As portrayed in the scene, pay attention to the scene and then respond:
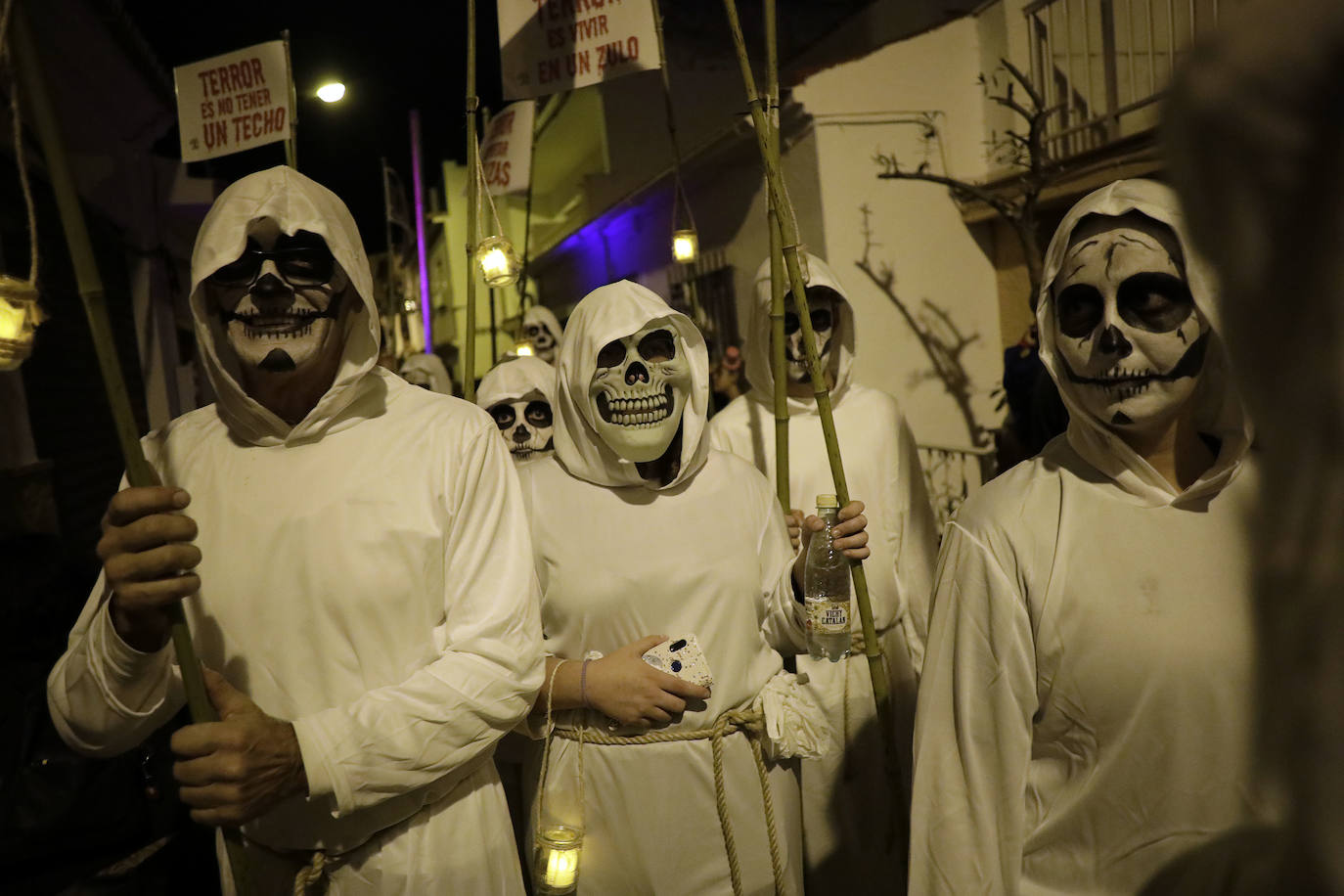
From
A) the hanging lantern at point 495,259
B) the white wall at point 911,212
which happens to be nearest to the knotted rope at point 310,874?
the hanging lantern at point 495,259

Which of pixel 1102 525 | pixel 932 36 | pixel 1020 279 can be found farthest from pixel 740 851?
pixel 932 36

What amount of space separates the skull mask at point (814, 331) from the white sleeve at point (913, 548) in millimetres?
481

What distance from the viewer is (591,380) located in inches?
113

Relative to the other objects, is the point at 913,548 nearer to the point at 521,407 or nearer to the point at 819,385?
the point at 819,385

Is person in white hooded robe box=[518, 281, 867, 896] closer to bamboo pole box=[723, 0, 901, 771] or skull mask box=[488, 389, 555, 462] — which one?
bamboo pole box=[723, 0, 901, 771]

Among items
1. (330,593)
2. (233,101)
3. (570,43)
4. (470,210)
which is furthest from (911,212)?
(330,593)

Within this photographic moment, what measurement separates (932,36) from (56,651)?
28.2ft

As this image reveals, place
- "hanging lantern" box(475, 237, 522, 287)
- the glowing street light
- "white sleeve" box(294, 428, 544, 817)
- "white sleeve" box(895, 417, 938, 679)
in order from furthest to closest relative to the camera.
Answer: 1. the glowing street light
2. "hanging lantern" box(475, 237, 522, 287)
3. "white sleeve" box(895, 417, 938, 679)
4. "white sleeve" box(294, 428, 544, 817)

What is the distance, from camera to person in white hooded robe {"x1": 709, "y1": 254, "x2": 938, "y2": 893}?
3.52 metres

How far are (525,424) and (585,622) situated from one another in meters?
2.12

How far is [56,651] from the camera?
305 centimetres

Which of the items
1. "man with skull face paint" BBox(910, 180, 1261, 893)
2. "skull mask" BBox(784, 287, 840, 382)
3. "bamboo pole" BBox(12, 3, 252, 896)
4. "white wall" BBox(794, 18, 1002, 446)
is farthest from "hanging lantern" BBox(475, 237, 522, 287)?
"white wall" BBox(794, 18, 1002, 446)

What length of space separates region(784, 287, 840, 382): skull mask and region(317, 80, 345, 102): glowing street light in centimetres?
291

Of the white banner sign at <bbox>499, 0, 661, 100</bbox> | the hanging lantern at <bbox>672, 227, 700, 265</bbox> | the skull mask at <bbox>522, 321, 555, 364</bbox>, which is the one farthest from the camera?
the skull mask at <bbox>522, 321, 555, 364</bbox>
